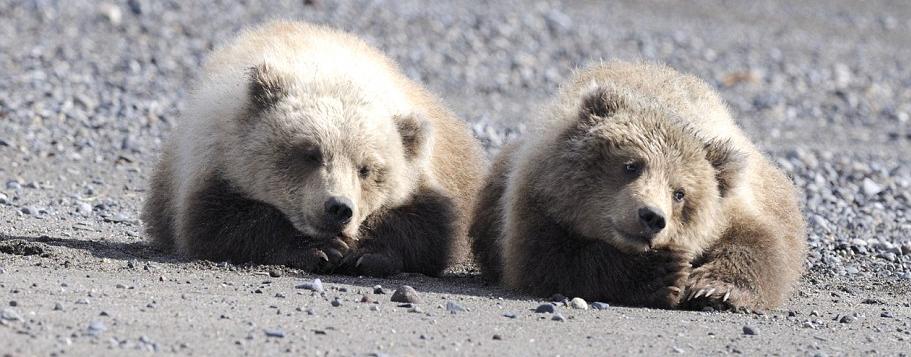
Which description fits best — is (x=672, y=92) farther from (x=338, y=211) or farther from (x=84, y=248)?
(x=84, y=248)

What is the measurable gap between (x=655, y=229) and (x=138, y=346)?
306cm

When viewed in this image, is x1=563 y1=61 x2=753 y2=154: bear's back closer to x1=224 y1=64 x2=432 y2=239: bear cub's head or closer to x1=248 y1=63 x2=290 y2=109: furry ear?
x1=224 y1=64 x2=432 y2=239: bear cub's head

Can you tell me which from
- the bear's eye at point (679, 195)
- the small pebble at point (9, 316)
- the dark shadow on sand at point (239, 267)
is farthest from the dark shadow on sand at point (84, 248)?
the bear's eye at point (679, 195)

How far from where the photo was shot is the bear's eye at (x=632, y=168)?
7914 mm

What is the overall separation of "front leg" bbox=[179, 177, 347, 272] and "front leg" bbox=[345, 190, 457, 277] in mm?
221

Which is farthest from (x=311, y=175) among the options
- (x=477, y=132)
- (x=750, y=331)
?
(x=477, y=132)

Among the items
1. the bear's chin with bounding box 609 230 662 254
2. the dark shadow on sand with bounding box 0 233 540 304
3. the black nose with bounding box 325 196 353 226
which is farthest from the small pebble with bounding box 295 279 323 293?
the bear's chin with bounding box 609 230 662 254

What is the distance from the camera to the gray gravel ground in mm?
6727

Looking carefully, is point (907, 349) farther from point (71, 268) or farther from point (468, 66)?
point (468, 66)

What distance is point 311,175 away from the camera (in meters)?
8.56

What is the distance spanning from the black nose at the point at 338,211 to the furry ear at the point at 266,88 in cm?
91

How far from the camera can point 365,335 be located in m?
6.58

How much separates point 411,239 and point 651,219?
2001mm

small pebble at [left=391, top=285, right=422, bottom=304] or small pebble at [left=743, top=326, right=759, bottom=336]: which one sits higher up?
small pebble at [left=391, top=285, right=422, bottom=304]
